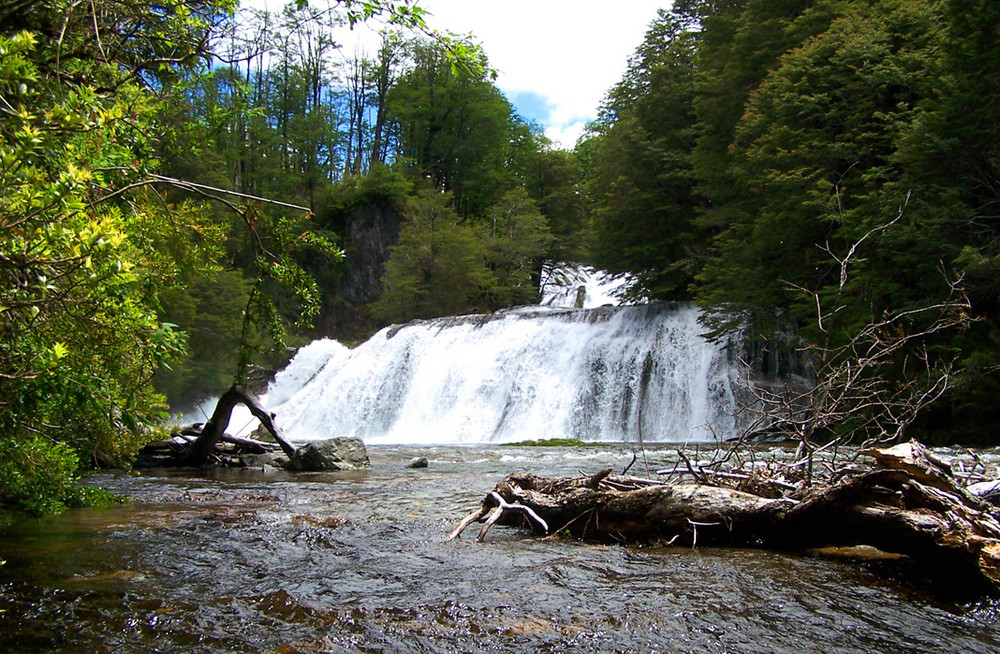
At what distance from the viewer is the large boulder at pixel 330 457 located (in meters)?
9.96

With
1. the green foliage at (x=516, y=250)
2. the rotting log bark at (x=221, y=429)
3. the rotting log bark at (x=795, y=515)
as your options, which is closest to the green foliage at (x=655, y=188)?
the green foliage at (x=516, y=250)

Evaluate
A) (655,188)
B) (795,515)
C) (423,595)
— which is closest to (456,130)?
(655,188)

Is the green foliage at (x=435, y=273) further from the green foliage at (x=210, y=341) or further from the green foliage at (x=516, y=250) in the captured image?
the green foliage at (x=210, y=341)

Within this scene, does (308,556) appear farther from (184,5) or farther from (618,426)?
(618,426)

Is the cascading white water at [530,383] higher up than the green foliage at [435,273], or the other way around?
the green foliage at [435,273]

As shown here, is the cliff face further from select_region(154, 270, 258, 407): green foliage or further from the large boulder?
the large boulder

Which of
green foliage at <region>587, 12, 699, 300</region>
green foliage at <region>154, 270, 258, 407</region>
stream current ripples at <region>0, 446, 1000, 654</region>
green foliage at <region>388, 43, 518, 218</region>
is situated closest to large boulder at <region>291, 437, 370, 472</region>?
stream current ripples at <region>0, 446, 1000, 654</region>

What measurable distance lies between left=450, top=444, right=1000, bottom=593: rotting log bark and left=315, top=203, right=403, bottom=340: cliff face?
112ft

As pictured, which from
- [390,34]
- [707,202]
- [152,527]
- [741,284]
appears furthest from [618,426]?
[390,34]

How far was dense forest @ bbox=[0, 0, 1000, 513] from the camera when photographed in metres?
2.85

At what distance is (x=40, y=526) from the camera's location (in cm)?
496

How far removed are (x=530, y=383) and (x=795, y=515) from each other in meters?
15.6

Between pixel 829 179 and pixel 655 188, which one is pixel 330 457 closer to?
pixel 829 179

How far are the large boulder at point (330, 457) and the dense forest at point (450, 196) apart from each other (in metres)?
2.08
